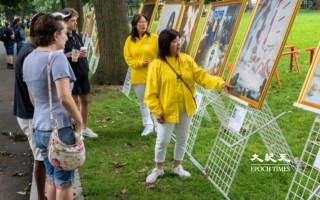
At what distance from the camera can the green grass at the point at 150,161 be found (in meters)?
4.29

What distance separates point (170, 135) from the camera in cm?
443

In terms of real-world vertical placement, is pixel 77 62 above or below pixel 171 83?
below

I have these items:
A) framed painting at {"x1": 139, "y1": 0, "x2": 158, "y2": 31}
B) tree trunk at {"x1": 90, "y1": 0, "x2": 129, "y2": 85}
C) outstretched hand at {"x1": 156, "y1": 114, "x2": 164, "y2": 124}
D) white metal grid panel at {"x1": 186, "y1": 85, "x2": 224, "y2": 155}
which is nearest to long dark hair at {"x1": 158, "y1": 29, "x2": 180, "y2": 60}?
outstretched hand at {"x1": 156, "y1": 114, "x2": 164, "y2": 124}

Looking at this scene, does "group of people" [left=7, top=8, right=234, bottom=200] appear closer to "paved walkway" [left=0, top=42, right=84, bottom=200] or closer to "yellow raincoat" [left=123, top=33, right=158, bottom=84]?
"yellow raincoat" [left=123, top=33, right=158, bottom=84]

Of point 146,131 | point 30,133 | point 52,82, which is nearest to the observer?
point 52,82

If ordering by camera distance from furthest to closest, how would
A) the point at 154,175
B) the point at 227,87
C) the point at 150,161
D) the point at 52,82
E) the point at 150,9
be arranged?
1. the point at 150,9
2. the point at 150,161
3. the point at 154,175
4. the point at 227,87
5. the point at 52,82

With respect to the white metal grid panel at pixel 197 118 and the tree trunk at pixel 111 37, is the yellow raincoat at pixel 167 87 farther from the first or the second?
the tree trunk at pixel 111 37

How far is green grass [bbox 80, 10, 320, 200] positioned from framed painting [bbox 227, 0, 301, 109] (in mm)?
1079

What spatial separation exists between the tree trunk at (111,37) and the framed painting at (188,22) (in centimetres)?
421

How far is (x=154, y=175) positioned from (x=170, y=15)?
2.99 m

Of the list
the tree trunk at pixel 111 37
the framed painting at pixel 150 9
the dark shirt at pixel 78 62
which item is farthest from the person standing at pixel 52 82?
the tree trunk at pixel 111 37

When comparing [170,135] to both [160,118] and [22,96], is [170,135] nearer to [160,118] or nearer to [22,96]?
[160,118]

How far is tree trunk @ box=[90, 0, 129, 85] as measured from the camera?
10.0 meters

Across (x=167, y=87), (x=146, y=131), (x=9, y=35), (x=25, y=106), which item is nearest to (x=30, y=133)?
(x=25, y=106)
